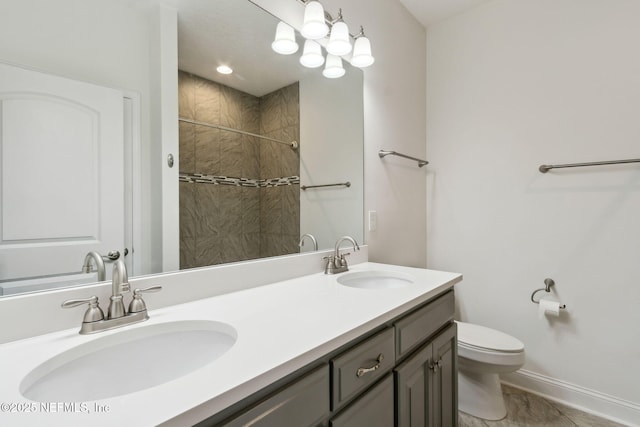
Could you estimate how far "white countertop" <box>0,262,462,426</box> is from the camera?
428mm

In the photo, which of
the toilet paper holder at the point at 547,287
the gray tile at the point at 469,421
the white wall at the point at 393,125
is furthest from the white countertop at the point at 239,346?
the toilet paper holder at the point at 547,287

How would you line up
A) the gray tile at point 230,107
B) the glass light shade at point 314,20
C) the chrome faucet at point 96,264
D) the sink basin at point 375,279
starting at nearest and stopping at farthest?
the chrome faucet at point 96,264
the gray tile at point 230,107
the glass light shade at point 314,20
the sink basin at point 375,279

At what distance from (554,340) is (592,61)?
5.35ft

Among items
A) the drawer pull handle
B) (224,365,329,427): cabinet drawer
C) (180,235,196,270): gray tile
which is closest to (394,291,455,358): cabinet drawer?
the drawer pull handle

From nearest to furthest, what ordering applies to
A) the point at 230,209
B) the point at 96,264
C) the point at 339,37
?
the point at 96,264, the point at 230,209, the point at 339,37

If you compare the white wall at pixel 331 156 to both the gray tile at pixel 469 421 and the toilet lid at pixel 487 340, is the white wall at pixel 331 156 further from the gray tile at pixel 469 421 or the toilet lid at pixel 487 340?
the gray tile at pixel 469 421

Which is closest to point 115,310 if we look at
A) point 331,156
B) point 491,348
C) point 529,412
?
point 331,156

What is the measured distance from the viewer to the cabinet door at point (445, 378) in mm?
1163

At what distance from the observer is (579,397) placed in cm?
172

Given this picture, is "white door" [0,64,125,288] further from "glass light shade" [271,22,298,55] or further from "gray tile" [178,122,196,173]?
"glass light shade" [271,22,298,55]

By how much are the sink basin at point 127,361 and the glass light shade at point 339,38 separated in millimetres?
1327

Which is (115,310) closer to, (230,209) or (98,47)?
(230,209)

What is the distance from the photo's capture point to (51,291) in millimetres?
738

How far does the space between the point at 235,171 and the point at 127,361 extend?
0.71m
